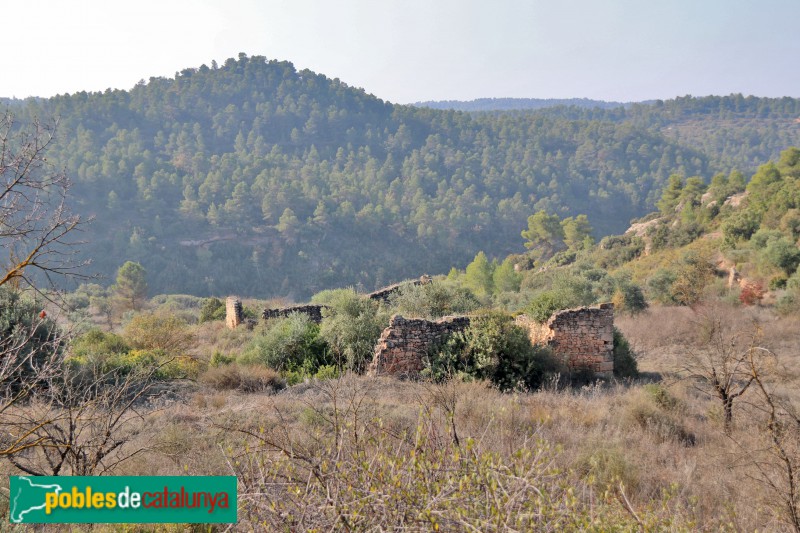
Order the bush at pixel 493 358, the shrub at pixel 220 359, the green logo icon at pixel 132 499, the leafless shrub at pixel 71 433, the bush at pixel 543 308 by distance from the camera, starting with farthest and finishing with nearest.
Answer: the bush at pixel 543 308, the shrub at pixel 220 359, the bush at pixel 493 358, the leafless shrub at pixel 71 433, the green logo icon at pixel 132 499

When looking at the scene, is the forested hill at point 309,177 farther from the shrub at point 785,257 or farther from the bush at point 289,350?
the shrub at point 785,257

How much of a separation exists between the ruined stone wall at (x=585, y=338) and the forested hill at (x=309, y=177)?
103ft

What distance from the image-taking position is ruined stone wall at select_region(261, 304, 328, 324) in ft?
49.8

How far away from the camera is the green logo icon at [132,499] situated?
10.3 ft

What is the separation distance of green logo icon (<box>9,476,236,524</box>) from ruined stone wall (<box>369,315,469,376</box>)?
705 cm

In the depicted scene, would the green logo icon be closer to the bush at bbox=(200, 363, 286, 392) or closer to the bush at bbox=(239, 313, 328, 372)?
the bush at bbox=(200, 363, 286, 392)

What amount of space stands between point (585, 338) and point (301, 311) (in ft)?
26.0

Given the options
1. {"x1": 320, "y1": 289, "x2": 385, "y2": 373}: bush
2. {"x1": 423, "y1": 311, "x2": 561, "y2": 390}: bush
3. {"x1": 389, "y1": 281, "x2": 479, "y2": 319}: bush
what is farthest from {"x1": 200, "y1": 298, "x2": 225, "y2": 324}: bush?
{"x1": 423, "y1": 311, "x2": 561, "y2": 390}: bush

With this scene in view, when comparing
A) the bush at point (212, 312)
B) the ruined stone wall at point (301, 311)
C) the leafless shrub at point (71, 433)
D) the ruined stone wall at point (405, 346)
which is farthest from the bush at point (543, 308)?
the bush at point (212, 312)

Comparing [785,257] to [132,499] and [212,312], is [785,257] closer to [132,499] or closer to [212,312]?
[212,312]

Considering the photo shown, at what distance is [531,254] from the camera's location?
50094mm

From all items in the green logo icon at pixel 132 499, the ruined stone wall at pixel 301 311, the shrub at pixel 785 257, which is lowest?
the ruined stone wall at pixel 301 311

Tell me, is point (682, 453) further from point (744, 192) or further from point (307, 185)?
point (307, 185)

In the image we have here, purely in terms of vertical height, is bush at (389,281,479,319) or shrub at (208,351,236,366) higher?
bush at (389,281,479,319)
